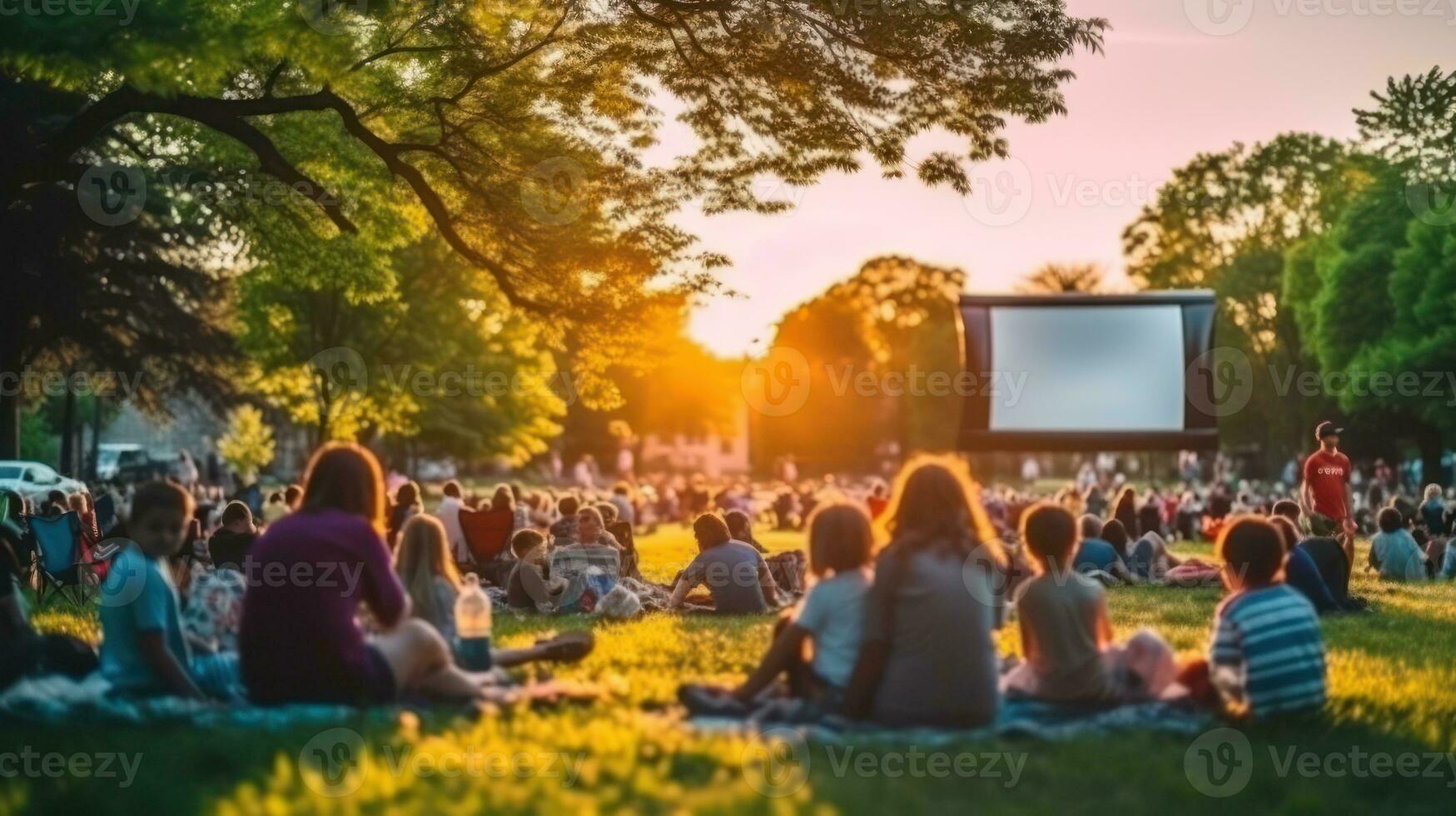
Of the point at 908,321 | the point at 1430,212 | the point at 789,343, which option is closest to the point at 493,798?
the point at 1430,212

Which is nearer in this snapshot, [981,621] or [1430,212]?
[981,621]

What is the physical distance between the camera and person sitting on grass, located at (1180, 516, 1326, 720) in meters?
8.34

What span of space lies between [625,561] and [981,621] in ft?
38.8

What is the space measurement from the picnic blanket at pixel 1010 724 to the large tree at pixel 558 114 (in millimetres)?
7313

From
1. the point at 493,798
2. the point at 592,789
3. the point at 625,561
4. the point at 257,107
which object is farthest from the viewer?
the point at 625,561

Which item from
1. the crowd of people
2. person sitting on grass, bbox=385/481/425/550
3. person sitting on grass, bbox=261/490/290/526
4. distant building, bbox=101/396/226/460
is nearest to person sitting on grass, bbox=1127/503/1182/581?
person sitting on grass, bbox=385/481/425/550

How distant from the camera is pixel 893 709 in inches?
316

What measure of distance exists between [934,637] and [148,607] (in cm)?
376

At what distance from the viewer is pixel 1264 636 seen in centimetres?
835

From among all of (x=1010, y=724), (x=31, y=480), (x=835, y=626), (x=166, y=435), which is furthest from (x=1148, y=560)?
(x=166, y=435)

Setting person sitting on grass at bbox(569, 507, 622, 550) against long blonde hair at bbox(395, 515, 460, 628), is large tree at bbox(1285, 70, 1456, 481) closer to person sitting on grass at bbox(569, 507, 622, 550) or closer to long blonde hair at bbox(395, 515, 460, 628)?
person sitting on grass at bbox(569, 507, 622, 550)

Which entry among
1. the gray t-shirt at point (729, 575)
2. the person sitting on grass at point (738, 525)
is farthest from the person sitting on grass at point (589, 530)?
the person sitting on grass at point (738, 525)

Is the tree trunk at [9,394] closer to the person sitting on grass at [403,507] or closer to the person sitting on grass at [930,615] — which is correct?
the person sitting on grass at [403,507]

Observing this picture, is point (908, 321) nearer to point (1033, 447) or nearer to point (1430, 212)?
point (1430, 212)
